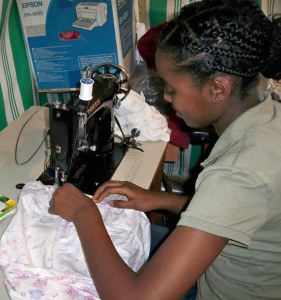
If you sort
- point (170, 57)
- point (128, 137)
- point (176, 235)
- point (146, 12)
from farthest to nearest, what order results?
→ 1. point (146, 12)
2. point (128, 137)
3. point (170, 57)
4. point (176, 235)

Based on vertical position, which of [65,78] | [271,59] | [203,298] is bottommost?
[203,298]

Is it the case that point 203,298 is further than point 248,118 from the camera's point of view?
Yes

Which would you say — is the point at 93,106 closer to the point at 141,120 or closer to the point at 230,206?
the point at 141,120

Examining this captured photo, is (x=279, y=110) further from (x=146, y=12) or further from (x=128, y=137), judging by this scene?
(x=146, y=12)

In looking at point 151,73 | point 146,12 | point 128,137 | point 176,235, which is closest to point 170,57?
point 176,235

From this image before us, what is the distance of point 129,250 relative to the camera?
0.88 meters

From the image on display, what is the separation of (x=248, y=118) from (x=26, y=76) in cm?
120

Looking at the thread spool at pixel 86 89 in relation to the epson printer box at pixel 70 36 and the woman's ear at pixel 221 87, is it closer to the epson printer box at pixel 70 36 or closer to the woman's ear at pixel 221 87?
the woman's ear at pixel 221 87

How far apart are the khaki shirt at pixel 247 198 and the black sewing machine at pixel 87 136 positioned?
411 millimetres

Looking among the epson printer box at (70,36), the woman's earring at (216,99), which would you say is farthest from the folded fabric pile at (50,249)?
the epson printer box at (70,36)

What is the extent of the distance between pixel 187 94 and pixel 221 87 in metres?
0.08

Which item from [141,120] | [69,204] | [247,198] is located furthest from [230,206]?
[141,120]

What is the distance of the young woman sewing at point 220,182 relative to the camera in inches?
25.6

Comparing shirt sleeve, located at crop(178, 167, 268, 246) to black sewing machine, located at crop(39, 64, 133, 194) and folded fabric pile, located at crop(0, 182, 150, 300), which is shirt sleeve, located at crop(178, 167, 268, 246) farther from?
black sewing machine, located at crop(39, 64, 133, 194)
